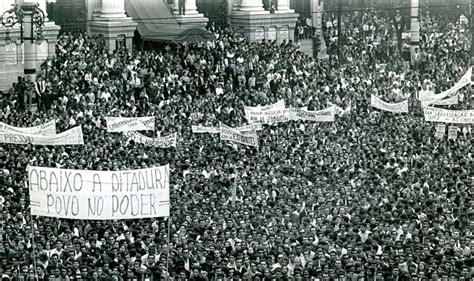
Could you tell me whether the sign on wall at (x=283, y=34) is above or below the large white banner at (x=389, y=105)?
above

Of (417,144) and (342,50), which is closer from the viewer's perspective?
(417,144)

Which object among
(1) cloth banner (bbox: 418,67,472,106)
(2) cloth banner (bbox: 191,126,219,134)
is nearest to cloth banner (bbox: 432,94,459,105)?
(1) cloth banner (bbox: 418,67,472,106)

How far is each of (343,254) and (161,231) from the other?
3.09m

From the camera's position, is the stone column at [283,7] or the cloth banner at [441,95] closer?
the cloth banner at [441,95]

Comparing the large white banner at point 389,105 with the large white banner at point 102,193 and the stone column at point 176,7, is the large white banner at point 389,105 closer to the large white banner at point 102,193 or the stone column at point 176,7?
the large white banner at point 102,193

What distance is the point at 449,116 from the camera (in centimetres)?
2811

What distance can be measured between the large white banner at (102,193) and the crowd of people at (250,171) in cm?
84

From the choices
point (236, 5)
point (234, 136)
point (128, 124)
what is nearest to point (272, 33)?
point (236, 5)

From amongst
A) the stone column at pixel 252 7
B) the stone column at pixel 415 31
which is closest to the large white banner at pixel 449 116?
the stone column at pixel 415 31

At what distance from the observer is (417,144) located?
1110 inches

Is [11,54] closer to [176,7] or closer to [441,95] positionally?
[176,7]

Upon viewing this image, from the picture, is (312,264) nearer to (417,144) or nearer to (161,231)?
(161,231)

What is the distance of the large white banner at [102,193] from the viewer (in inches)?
738

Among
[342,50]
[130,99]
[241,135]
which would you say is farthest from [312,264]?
[342,50]
